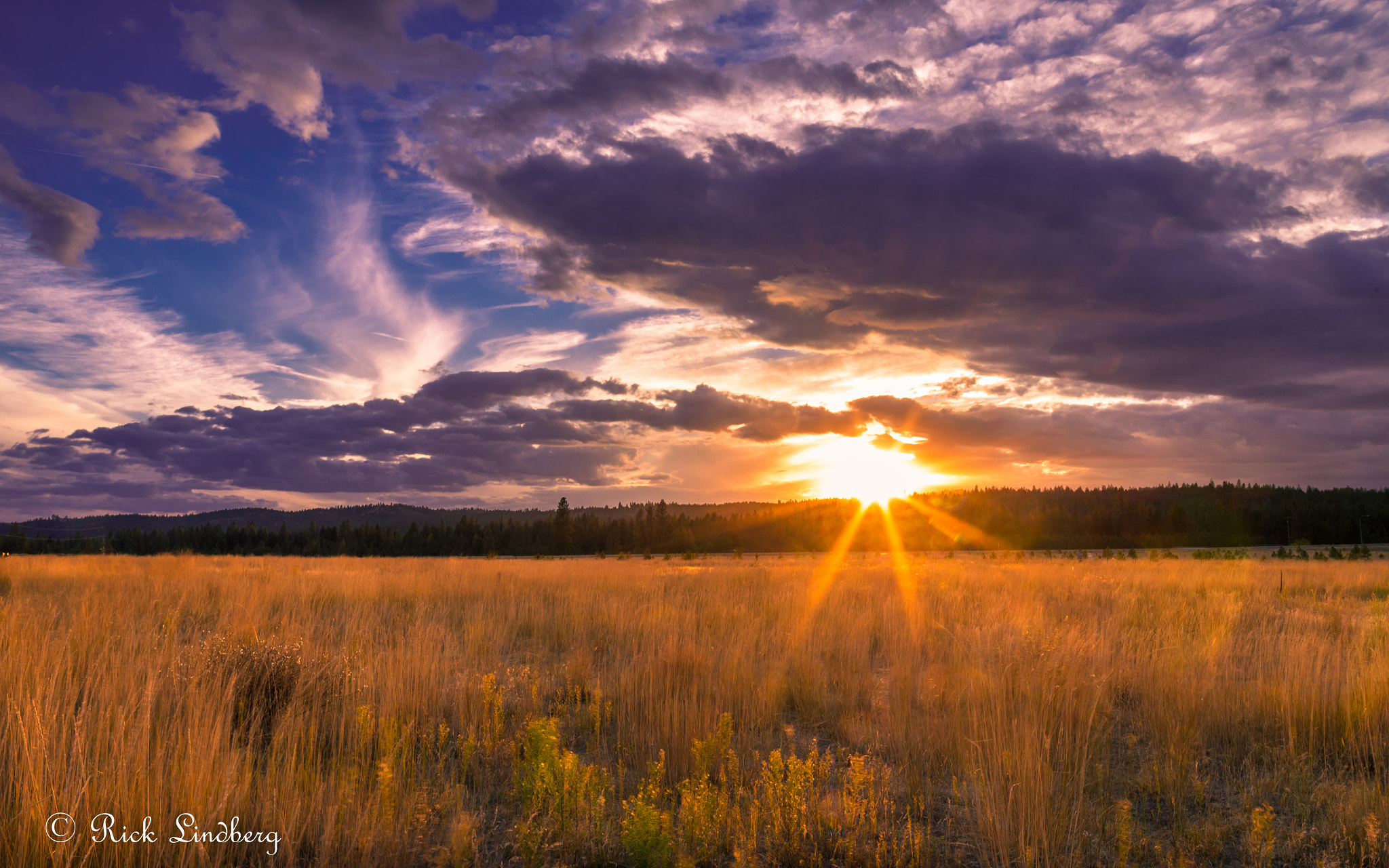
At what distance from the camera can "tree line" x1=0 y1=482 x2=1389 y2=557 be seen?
102688 millimetres

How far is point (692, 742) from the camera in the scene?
5.05 metres

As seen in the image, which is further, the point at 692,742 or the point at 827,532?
the point at 827,532

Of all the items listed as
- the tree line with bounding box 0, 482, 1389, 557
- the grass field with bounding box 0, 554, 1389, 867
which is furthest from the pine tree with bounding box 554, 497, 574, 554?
the grass field with bounding box 0, 554, 1389, 867

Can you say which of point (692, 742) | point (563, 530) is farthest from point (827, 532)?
point (692, 742)

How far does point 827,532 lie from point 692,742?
12388cm

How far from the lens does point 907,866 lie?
3.64 metres

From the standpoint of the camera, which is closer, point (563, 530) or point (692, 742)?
point (692, 742)

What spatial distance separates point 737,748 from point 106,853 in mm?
3857

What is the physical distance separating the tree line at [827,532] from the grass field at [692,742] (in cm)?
8782

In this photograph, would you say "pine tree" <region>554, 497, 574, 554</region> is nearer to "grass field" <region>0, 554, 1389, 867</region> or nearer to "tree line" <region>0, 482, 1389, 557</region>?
"tree line" <region>0, 482, 1389, 557</region>

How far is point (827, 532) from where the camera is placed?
125125 millimetres

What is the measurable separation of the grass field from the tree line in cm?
8782

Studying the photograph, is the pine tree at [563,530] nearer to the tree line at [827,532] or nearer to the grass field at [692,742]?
the tree line at [827,532]

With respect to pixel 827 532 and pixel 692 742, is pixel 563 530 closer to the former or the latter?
pixel 827 532
